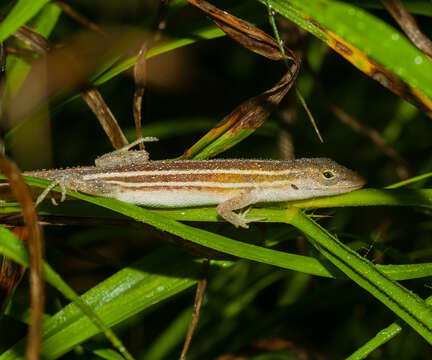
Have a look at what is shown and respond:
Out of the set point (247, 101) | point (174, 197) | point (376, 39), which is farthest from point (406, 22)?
point (174, 197)

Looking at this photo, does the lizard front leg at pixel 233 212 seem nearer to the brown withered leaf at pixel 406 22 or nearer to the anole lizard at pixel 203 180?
the anole lizard at pixel 203 180

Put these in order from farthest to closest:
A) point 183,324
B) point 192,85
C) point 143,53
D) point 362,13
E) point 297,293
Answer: point 192,85, point 297,293, point 183,324, point 143,53, point 362,13

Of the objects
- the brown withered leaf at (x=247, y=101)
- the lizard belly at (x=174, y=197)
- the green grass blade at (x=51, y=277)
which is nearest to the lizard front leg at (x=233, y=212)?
the lizard belly at (x=174, y=197)

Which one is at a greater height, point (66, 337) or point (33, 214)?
point (33, 214)

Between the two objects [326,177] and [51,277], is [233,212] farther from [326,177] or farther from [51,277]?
[51,277]

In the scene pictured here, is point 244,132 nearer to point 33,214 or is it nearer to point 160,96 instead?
point 33,214

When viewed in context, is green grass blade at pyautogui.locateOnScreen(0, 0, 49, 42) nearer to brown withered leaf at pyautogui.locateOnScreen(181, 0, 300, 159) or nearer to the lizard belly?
brown withered leaf at pyautogui.locateOnScreen(181, 0, 300, 159)

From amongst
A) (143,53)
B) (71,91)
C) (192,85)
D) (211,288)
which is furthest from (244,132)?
(192,85)

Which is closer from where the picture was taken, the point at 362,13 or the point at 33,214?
the point at 362,13

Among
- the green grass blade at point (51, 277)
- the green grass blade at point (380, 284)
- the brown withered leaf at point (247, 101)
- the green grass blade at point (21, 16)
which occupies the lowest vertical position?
the green grass blade at point (380, 284)
